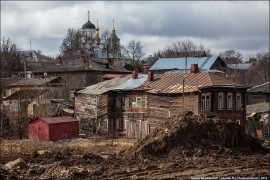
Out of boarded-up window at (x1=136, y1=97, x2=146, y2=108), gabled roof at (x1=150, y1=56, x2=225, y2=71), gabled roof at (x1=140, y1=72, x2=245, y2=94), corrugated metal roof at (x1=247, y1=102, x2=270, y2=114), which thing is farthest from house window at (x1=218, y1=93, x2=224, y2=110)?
gabled roof at (x1=150, y1=56, x2=225, y2=71)

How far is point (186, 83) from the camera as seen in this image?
41750mm

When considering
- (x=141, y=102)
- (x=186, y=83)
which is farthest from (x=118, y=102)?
(x=186, y=83)

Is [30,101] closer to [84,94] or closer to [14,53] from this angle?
[84,94]

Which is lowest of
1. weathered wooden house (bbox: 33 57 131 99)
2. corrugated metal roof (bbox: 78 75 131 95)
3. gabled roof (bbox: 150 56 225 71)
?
corrugated metal roof (bbox: 78 75 131 95)

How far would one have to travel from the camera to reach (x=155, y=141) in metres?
27.4

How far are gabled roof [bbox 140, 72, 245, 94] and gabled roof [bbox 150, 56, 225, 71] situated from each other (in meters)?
21.7

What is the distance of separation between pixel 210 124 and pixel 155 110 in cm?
1406

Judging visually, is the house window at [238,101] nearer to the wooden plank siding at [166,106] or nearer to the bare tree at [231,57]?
the wooden plank siding at [166,106]

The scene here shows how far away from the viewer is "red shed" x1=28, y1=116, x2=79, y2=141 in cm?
3919

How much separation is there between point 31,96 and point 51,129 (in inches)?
382

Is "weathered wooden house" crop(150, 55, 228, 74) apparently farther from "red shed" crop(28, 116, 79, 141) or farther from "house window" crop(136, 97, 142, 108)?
"red shed" crop(28, 116, 79, 141)

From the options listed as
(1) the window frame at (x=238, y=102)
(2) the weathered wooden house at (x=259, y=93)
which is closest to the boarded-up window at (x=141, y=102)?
(1) the window frame at (x=238, y=102)

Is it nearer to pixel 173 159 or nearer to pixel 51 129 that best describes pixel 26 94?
pixel 51 129

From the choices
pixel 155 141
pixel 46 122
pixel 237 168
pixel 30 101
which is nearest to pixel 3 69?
pixel 30 101
